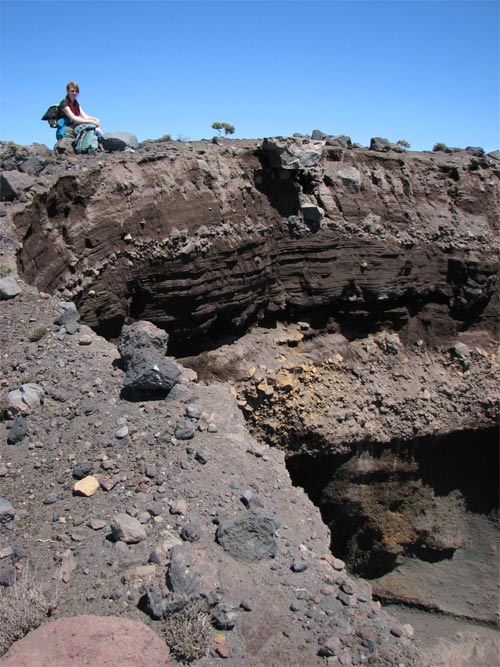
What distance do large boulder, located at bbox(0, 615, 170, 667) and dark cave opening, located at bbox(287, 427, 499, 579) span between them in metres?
5.69

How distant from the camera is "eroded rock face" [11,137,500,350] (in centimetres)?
772

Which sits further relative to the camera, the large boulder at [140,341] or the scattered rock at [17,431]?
the large boulder at [140,341]

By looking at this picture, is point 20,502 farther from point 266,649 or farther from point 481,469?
point 481,469

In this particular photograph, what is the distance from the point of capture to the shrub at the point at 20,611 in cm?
354

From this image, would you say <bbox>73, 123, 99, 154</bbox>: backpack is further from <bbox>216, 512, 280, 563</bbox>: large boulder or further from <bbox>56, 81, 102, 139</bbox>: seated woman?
<bbox>216, 512, 280, 563</bbox>: large boulder

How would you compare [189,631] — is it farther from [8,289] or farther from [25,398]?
[8,289]

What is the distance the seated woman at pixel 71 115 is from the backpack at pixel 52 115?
0.21ft

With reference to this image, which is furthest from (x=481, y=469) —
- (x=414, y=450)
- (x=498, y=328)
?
(x=498, y=328)

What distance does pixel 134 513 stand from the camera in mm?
4531

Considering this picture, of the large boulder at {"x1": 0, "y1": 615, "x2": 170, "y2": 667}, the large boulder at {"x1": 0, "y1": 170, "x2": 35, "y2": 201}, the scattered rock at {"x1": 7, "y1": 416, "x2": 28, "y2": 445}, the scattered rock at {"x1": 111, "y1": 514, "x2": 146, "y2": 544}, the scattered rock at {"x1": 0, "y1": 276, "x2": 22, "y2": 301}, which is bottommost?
the large boulder at {"x1": 0, "y1": 615, "x2": 170, "y2": 667}

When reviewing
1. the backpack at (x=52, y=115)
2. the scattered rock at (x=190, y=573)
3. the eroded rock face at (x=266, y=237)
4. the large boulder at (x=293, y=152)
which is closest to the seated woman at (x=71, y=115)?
the backpack at (x=52, y=115)

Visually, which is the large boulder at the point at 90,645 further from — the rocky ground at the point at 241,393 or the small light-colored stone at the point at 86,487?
the small light-colored stone at the point at 86,487

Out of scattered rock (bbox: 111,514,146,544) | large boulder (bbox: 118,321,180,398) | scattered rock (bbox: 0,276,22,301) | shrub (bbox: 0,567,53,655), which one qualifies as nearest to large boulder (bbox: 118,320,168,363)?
large boulder (bbox: 118,321,180,398)

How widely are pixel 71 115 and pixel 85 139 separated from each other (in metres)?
0.73
